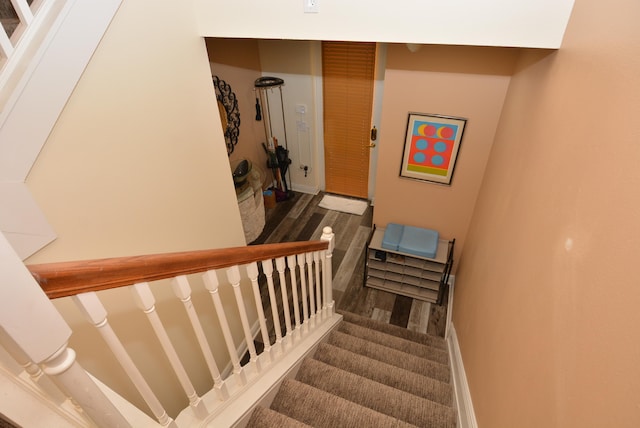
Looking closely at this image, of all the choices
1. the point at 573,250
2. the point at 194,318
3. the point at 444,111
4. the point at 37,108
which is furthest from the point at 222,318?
the point at 444,111

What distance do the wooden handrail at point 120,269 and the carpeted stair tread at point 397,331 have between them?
197 centimetres

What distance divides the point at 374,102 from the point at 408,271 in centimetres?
205

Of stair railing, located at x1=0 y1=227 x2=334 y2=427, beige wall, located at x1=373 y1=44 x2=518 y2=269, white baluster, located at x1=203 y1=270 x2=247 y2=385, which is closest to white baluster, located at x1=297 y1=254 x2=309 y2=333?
stair railing, located at x1=0 y1=227 x2=334 y2=427

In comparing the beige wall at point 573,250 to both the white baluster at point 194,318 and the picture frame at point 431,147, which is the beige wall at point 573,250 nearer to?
the picture frame at point 431,147

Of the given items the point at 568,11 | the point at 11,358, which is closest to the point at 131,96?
the point at 11,358

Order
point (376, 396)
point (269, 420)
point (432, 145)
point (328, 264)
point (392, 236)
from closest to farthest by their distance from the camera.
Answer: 1. point (269, 420)
2. point (376, 396)
3. point (328, 264)
4. point (432, 145)
5. point (392, 236)

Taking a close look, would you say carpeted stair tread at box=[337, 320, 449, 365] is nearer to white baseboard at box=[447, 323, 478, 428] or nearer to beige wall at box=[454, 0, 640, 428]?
white baseboard at box=[447, 323, 478, 428]

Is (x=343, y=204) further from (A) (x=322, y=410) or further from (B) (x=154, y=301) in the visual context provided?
(B) (x=154, y=301)

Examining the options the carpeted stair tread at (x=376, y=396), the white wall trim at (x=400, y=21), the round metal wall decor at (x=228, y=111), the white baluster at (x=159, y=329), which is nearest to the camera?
the white baluster at (x=159, y=329)

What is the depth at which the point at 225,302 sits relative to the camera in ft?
7.81

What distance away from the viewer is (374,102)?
13.1 feet

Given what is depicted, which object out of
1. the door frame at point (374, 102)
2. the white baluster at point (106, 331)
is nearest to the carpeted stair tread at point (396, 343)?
the white baluster at point (106, 331)

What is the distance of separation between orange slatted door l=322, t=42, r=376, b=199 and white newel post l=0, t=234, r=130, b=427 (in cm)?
381

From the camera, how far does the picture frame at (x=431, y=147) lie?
2740mm
